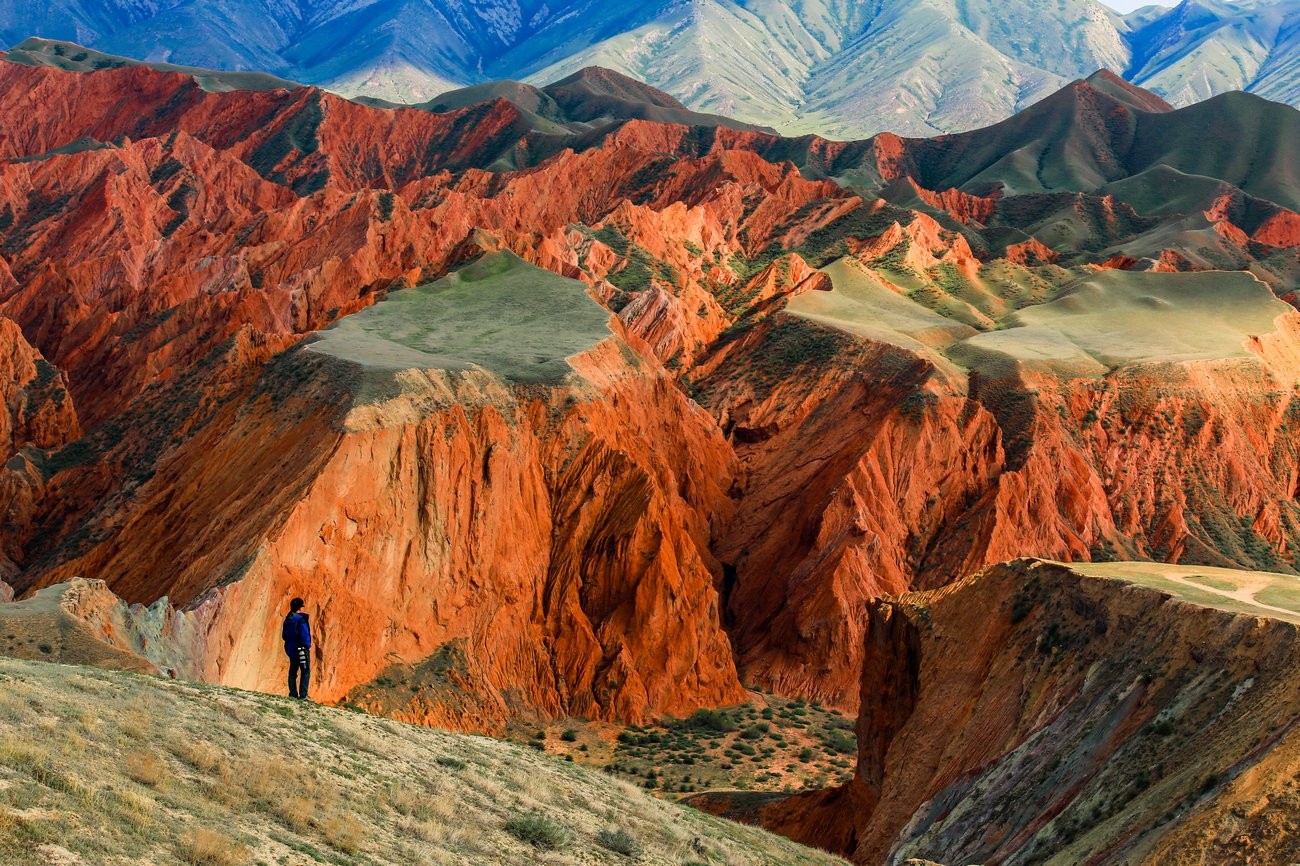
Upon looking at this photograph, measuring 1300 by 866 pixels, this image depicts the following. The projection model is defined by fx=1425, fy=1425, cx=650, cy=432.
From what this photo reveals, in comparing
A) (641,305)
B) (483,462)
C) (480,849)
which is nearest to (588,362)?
(483,462)

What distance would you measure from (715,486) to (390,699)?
28.8m

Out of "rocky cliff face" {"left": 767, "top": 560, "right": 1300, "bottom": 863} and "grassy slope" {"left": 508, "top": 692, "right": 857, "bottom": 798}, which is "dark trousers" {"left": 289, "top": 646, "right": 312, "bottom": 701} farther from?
"grassy slope" {"left": 508, "top": 692, "right": 857, "bottom": 798}

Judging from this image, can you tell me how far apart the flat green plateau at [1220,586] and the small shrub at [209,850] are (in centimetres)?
1802

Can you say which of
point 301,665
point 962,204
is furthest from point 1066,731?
point 962,204

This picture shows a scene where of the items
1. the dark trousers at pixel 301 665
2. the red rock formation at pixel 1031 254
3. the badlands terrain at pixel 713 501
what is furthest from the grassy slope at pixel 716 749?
the red rock formation at pixel 1031 254

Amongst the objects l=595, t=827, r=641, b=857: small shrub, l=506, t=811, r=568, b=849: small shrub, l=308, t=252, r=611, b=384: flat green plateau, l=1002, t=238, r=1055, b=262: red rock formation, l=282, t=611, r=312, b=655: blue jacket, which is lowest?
l=1002, t=238, r=1055, b=262: red rock formation

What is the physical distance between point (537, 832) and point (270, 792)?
152 inches

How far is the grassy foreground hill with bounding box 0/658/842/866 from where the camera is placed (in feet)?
44.4

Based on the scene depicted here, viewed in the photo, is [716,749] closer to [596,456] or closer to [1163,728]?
[596,456]

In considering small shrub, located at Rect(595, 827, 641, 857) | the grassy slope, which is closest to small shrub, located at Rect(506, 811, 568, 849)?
small shrub, located at Rect(595, 827, 641, 857)

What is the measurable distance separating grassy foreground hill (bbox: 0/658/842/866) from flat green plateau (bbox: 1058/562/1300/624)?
977cm

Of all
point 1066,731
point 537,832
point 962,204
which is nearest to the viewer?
point 537,832

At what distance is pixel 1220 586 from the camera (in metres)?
29.2

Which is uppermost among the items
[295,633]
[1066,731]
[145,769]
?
[145,769]
